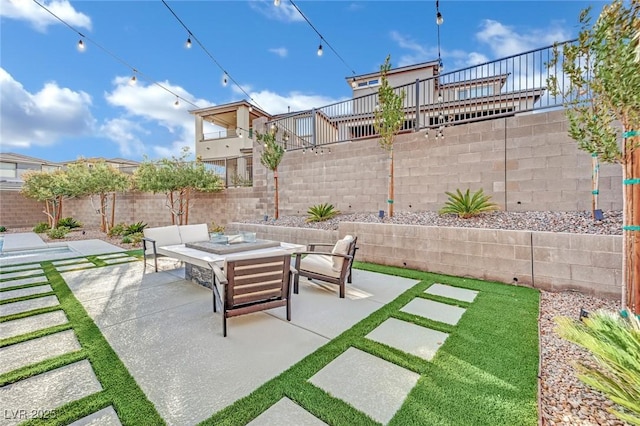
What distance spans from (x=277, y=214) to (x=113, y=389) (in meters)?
7.29

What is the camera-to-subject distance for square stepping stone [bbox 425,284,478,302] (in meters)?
3.71

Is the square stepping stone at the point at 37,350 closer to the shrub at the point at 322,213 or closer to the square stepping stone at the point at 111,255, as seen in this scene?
the square stepping stone at the point at 111,255

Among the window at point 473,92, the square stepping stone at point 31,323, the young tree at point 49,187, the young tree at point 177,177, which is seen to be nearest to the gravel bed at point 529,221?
the window at point 473,92

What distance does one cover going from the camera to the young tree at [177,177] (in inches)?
376

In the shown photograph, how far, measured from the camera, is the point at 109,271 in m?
5.23

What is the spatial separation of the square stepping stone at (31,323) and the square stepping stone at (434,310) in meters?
3.93

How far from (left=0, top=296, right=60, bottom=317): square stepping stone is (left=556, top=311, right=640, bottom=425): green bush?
5315 millimetres

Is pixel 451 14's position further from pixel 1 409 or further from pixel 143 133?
pixel 143 133

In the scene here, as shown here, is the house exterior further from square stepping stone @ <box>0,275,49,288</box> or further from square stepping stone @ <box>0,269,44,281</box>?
square stepping stone @ <box>0,275,49,288</box>

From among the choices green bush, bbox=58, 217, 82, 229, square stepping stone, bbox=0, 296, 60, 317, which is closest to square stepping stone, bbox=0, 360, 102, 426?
square stepping stone, bbox=0, 296, 60, 317

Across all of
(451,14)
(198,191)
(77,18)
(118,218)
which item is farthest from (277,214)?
Answer: (118,218)

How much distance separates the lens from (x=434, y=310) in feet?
10.8

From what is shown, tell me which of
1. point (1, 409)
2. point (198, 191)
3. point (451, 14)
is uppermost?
point (451, 14)

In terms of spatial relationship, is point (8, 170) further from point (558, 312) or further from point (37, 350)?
point (558, 312)
